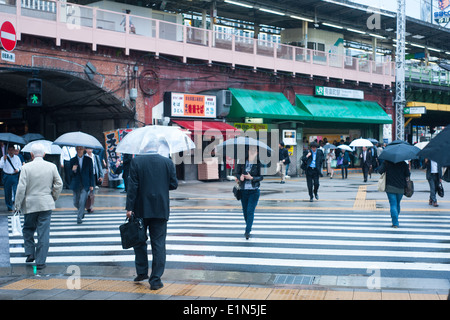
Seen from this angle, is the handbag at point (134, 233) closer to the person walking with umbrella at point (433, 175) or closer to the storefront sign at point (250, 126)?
the person walking with umbrella at point (433, 175)

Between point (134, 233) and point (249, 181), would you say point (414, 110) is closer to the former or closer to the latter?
point (249, 181)

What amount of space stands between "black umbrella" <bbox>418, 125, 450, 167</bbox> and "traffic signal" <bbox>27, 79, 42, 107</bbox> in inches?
543

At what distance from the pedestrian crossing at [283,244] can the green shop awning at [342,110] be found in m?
18.5

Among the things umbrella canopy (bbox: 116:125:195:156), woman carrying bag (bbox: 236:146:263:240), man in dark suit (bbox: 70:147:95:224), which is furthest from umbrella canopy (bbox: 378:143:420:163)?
man in dark suit (bbox: 70:147:95:224)

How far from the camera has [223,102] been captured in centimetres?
2711

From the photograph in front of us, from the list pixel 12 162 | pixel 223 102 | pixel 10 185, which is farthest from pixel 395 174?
pixel 223 102

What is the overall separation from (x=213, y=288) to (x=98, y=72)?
18.1 metres

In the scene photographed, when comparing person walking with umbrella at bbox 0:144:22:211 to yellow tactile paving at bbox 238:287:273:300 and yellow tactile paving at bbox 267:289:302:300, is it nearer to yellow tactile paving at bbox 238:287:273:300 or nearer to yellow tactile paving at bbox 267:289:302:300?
yellow tactile paving at bbox 238:287:273:300

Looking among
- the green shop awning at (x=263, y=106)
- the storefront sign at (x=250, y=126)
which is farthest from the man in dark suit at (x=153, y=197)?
the storefront sign at (x=250, y=126)

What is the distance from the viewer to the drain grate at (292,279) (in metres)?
6.73

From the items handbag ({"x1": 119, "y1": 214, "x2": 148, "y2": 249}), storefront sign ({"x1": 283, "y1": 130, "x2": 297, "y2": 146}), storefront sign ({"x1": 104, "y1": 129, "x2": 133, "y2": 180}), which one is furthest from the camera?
storefront sign ({"x1": 283, "y1": 130, "x2": 297, "y2": 146})

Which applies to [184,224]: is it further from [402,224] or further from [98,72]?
[98,72]

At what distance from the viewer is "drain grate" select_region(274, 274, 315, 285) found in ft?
22.1

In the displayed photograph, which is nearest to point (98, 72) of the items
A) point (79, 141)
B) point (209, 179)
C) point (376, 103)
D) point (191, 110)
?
point (191, 110)
